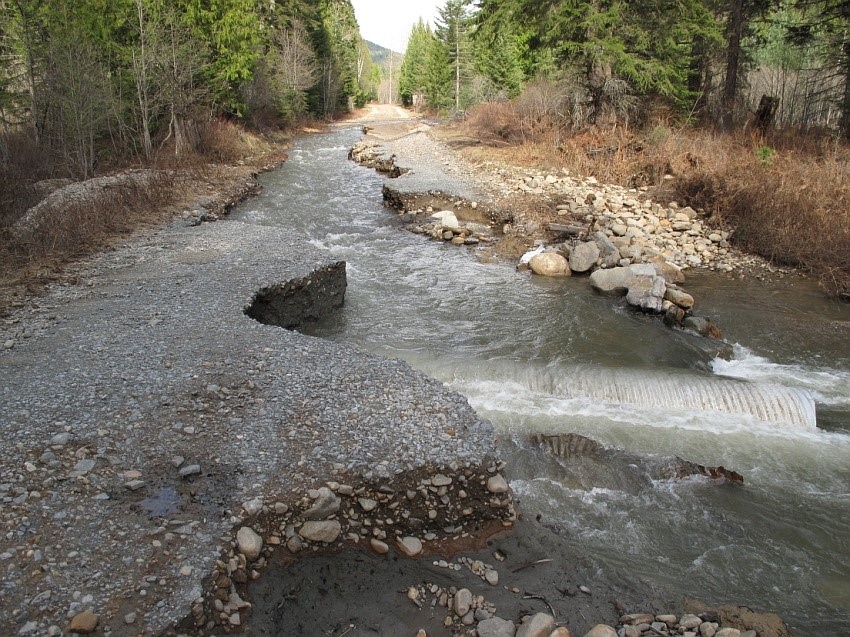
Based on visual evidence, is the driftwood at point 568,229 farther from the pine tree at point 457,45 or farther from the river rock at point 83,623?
the pine tree at point 457,45

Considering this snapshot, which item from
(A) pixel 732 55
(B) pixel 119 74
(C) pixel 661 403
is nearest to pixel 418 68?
(B) pixel 119 74

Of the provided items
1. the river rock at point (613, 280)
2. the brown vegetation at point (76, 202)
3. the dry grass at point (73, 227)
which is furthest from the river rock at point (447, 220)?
the dry grass at point (73, 227)

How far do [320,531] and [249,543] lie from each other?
535mm

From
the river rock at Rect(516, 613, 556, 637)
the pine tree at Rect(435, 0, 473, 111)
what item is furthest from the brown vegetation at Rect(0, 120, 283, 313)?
the pine tree at Rect(435, 0, 473, 111)

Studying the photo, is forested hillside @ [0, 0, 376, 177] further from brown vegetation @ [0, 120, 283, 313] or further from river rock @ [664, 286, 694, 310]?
river rock @ [664, 286, 694, 310]

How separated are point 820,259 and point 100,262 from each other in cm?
1370

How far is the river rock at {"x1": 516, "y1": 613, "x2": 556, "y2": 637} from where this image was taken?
3.81 meters

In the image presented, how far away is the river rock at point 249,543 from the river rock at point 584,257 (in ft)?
30.9

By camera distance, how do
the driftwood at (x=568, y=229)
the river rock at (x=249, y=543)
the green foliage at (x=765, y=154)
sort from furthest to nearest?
the green foliage at (x=765, y=154)
the driftwood at (x=568, y=229)
the river rock at (x=249, y=543)

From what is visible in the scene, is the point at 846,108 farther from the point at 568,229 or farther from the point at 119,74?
the point at 119,74

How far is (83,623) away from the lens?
3447 millimetres

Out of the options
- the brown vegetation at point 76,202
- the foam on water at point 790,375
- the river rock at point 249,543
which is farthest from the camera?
the brown vegetation at point 76,202

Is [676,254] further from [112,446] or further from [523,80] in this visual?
[523,80]

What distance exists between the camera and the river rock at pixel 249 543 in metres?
4.20
